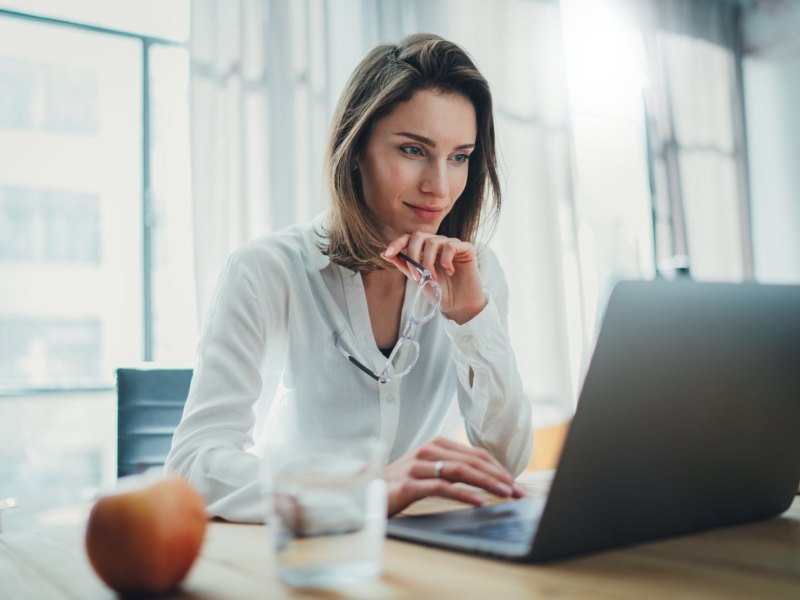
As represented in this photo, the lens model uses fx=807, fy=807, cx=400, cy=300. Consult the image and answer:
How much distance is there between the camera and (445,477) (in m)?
0.81

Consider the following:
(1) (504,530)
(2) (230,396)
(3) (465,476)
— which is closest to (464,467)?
(3) (465,476)

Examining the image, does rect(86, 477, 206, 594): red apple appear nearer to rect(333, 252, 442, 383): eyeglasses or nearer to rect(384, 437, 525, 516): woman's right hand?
rect(384, 437, 525, 516): woman's right hand

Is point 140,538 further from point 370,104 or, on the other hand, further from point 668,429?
point 370,104

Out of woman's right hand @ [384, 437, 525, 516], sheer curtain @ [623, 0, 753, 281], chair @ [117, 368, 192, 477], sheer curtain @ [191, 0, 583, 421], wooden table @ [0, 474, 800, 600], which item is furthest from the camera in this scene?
sheer curtain @ [623, 0, 753, 281]

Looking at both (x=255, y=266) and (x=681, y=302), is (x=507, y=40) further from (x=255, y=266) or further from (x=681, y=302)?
(x=681, y=302)

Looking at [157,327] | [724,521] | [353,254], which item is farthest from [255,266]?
[157,327]

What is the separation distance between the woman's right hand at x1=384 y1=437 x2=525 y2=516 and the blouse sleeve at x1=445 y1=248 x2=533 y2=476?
2.05 ft

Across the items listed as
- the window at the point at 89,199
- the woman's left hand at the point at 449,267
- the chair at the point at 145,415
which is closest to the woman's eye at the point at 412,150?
the woman's left hand at the point at 449,267

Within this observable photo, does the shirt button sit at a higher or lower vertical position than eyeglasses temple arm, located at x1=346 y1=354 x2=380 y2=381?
higher

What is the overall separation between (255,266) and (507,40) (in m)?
3.23

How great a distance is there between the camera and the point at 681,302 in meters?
0.60

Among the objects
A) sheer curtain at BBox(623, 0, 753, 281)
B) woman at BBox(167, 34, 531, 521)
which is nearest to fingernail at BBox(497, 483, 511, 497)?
woman at BBox(167, 34, 531, 521)

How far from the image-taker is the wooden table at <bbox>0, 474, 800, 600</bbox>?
0.52m

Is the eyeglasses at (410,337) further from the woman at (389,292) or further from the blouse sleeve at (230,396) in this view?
the blouse sleeve at (230,396)
